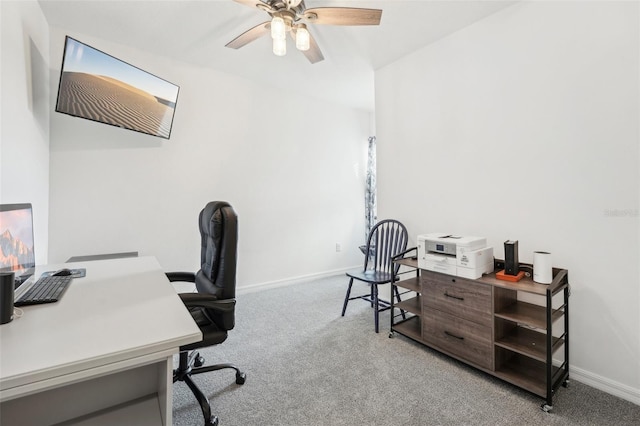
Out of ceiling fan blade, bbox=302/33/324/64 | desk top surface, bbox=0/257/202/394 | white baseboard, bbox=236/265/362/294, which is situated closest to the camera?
desk top surface, bbox=0/257/202/394

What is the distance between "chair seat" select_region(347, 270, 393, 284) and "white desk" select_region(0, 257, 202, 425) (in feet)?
5.65

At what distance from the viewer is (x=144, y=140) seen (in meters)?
2.90

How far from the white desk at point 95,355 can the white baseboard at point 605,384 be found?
2.35m

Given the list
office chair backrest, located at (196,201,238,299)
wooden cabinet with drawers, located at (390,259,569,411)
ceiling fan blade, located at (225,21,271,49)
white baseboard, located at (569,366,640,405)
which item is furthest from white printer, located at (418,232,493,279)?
ceiling fan blade, located at (225,21,271,49)

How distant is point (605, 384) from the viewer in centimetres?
177

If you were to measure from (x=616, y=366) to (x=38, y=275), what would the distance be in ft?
11.2

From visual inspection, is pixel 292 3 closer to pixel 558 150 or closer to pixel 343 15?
pixel 343 15

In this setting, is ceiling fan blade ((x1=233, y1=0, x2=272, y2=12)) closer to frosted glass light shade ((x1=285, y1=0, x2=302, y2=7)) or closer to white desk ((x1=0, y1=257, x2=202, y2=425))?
frosted glass light shade ((x1=285, y1=0, x2=302, y2=7))

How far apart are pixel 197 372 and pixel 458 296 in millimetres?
1731

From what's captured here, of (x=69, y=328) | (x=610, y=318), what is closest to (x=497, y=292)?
(x=610, y=318)

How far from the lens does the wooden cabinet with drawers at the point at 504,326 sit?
66.4 inches

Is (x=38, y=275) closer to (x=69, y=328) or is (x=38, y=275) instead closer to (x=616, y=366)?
(x=69, y=328)

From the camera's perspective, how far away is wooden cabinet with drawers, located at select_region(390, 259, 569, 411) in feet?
5.53

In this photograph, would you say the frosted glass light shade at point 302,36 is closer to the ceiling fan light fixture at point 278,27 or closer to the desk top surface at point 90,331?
the ceiling fan light fixture at point 278,27
